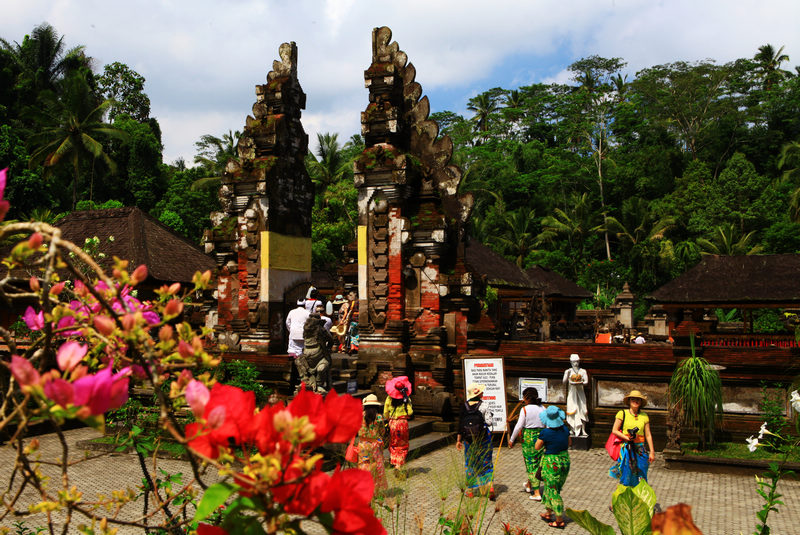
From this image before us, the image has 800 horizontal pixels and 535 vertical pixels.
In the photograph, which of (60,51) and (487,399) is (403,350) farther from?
(60,51)

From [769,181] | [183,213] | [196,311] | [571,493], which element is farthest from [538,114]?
[571,493]

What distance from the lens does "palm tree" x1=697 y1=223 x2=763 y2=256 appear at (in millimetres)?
36094

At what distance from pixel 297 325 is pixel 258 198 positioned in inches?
145

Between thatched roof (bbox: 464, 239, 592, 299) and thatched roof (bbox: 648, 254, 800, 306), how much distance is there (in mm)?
5576

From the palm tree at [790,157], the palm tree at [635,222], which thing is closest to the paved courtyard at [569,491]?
the palm tree at [635,222]

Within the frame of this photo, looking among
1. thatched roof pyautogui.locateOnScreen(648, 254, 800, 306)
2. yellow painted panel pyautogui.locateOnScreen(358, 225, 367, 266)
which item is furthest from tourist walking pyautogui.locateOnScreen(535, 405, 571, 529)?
thatched roof pyautogui.locateOnScreen(648, 254, 800, 306)

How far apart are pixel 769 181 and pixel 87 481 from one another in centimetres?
4200

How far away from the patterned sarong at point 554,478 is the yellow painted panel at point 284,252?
325 inches

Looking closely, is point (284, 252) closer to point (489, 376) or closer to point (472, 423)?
point (489, 376)

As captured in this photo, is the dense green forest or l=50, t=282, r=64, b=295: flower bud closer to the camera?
l=50, t=282, r=64, b=295: flower bud

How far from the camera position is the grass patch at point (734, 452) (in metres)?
9.47

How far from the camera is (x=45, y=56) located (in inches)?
1563

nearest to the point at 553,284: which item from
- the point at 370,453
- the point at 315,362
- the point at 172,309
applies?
the point at 315,362

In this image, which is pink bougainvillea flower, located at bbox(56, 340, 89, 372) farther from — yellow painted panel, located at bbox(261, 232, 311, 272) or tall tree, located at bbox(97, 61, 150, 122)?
tall tree, located at bbox(97, 61, 150, 122)
